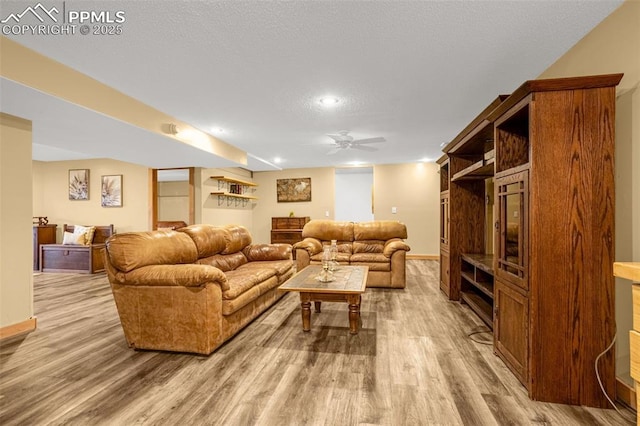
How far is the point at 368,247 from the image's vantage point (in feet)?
17.1

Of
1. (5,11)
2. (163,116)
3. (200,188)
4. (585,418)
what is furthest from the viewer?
(200,188)

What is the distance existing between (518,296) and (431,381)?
0.83m

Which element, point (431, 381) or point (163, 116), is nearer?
point (431, 381)

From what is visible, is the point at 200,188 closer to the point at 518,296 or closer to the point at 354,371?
the point at 354,371

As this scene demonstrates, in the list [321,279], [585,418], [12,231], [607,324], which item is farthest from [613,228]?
[12,231]

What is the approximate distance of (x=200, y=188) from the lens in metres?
6.36

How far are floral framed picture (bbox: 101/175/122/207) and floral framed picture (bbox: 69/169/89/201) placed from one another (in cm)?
40

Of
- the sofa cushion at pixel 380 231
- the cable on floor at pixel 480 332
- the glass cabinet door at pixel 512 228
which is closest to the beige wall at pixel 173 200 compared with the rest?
the sofa cushion at pixel 380 231

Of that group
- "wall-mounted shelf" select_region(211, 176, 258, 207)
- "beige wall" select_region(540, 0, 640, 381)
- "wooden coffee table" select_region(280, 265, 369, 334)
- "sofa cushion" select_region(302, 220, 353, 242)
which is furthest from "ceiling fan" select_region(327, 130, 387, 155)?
"beige wall" select_region(540, 0, 640, 381)

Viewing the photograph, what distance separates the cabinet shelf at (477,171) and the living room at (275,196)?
88 cm

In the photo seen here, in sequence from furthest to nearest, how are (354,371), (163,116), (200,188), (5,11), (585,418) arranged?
(200,188)
(163,116)
(354,371)
(5,11)
(585,418)

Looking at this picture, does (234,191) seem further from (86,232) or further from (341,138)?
(341,138)

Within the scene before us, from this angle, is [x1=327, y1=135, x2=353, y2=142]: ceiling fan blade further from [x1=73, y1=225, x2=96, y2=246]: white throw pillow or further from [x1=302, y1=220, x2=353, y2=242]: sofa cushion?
[x1=73, y1=225, x2=96, y2=246]: white throw pillow

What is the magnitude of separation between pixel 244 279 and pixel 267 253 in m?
1.28
